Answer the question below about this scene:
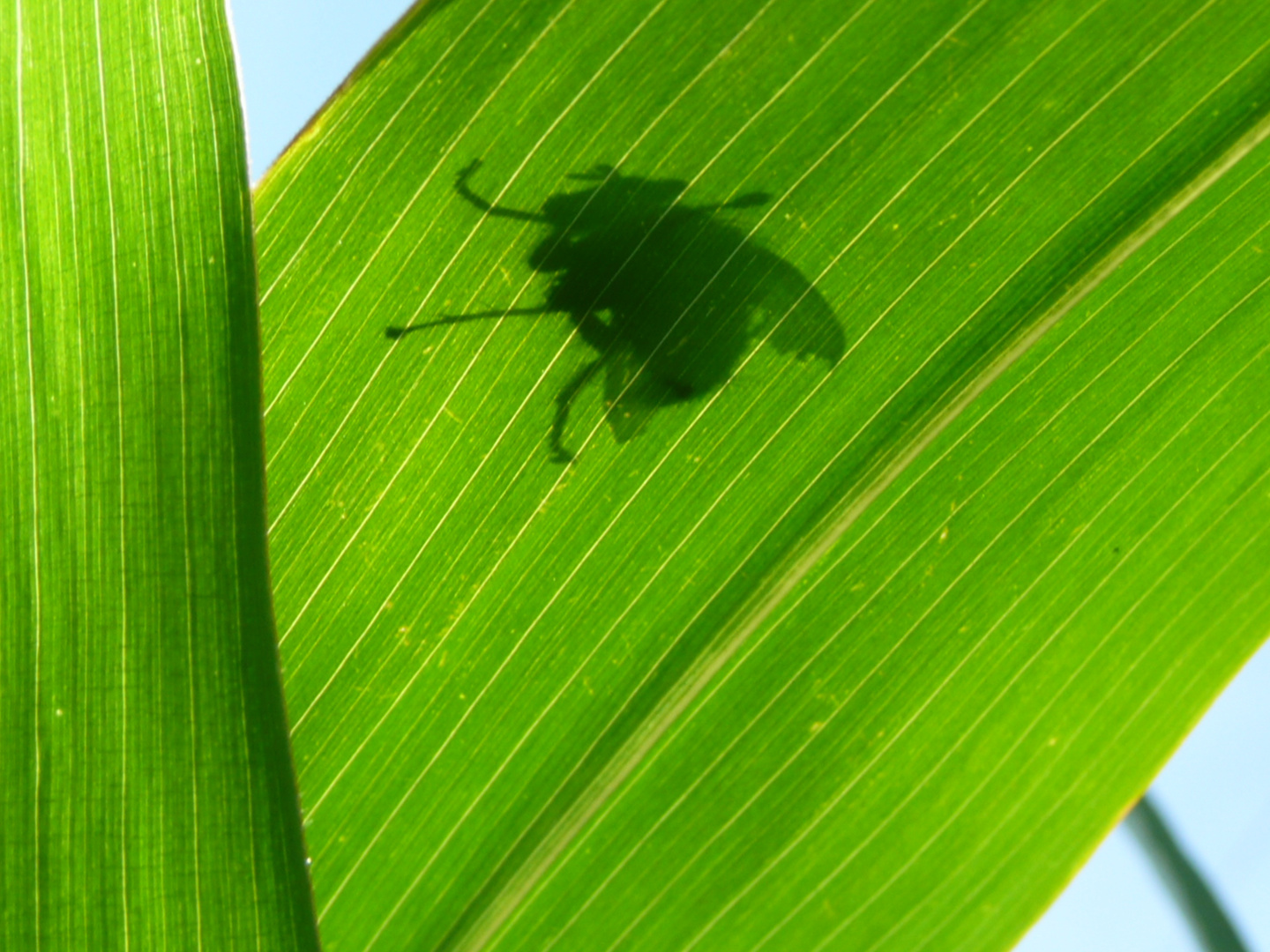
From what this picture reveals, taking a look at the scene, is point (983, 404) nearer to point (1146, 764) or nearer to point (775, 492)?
point (775, 492)

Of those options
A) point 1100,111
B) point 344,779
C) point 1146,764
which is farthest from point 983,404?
point 344,779

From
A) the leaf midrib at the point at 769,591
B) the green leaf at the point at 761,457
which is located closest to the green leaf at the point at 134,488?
the green leaf at the point at 761,457

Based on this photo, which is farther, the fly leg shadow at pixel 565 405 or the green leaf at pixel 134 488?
the fly leg shadow at pixel 565 405

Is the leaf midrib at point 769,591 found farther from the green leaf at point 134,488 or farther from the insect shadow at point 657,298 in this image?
the green leaf at point 134,488

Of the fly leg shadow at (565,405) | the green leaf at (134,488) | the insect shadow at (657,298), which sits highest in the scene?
the insect shadow at (657,298)

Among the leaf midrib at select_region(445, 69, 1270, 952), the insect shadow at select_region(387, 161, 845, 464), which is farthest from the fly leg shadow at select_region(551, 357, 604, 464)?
the leaf midrib at select_region(445, 69, 1270, 952)

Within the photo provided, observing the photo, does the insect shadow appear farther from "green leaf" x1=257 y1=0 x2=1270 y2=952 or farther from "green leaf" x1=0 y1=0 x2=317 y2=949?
"green leaf" x1=0 y1=0 x2=317 y2=949

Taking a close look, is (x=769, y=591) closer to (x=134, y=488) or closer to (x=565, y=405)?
(x=565, y=405)

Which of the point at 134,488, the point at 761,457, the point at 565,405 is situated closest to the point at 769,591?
the point at 761,457

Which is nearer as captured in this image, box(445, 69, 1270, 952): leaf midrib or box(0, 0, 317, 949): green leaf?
box(0, 0, 317, 949): green leaf
